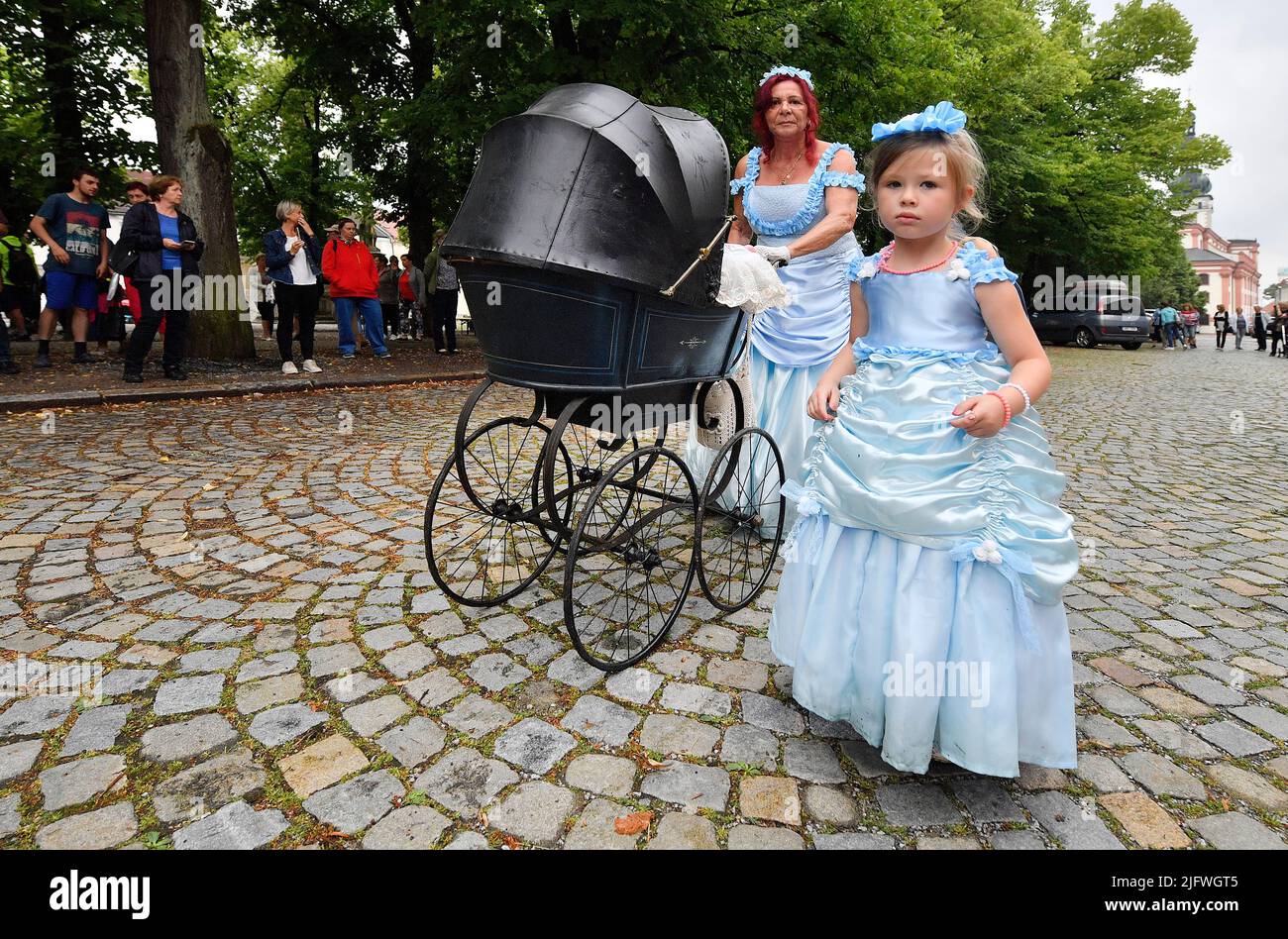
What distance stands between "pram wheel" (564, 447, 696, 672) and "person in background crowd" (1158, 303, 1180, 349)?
31.4 meters

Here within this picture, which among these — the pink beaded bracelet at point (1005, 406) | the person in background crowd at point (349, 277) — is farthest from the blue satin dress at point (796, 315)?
the person in background crowd at point (349, 277)

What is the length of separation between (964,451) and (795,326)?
216cm

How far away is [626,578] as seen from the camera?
3.10 metres

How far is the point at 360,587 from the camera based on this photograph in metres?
3.47

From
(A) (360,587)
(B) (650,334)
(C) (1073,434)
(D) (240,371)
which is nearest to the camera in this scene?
(B) (650,334)

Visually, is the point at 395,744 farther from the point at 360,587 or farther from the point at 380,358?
the point at 380,358

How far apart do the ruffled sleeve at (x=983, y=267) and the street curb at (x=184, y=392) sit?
6616 mm

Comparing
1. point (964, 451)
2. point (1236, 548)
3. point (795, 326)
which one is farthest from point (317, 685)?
point (1236, 548)

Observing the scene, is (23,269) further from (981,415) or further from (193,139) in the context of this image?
(981,415)

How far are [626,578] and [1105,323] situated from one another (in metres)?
27.3

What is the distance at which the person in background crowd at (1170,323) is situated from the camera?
2797cm

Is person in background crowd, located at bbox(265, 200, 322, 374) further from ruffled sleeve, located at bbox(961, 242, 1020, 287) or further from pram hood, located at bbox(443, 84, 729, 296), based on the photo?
ruffled sleeve, located at bbox(961, 242, 1020, 287)

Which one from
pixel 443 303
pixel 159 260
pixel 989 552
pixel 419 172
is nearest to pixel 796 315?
pixel 989 552

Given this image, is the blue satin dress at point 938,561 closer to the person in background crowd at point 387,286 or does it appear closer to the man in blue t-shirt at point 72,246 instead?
the man in blue t-shirt at point 72,246
